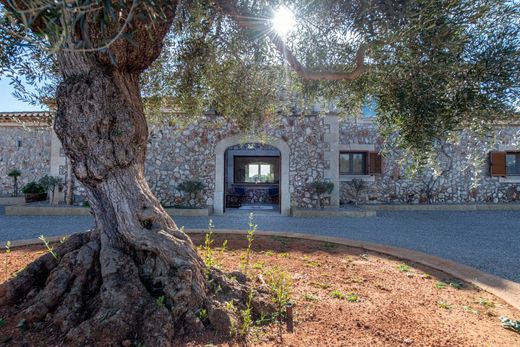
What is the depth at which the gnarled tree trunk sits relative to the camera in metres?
1.74

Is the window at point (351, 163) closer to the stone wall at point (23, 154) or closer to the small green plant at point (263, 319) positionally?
the small green plant at point (263, 319)

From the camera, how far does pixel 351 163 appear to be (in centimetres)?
1085

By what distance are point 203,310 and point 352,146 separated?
31.9 feet

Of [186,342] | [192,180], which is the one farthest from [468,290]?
[192,180]

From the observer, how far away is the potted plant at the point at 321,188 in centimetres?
850

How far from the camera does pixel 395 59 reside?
9.77 ft

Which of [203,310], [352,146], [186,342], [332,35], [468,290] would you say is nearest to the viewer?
[186,342]

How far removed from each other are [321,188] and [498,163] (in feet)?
24.7

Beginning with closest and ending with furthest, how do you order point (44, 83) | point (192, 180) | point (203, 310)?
1. point (203, 310)
2. point (44, 83)
3. point (192, 180)

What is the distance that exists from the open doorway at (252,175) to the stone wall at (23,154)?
708cm

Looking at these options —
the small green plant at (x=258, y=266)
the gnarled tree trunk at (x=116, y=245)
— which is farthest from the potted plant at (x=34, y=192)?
the small green plant at (x=258, y=266)

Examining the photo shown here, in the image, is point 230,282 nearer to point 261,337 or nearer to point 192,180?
point 261,337

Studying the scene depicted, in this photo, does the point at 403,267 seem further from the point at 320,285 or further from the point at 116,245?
the point at 116,245

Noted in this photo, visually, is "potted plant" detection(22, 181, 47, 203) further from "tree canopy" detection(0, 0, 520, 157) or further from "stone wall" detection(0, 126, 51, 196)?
"tree canopy" detection(0, 0, 520, 157)
